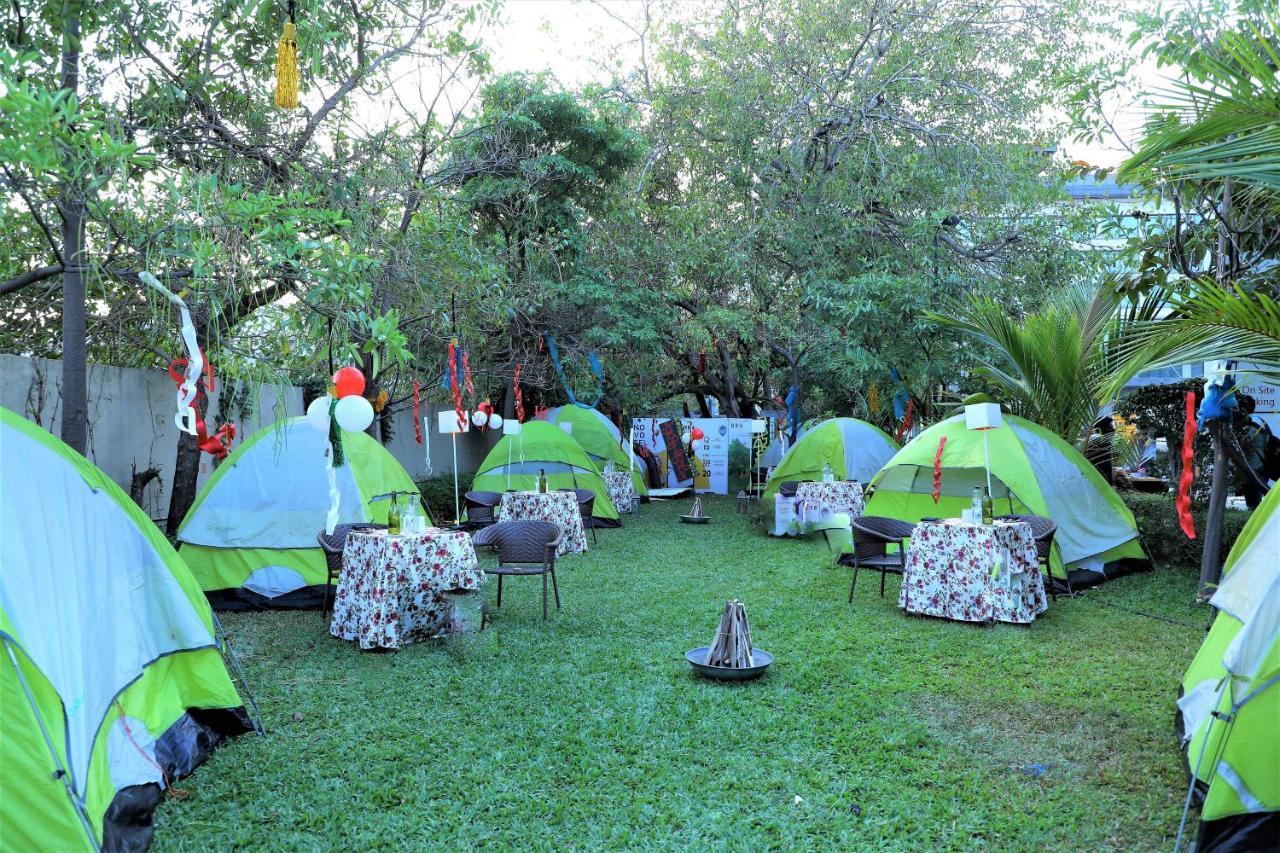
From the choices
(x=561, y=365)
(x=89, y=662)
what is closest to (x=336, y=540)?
(x=89, y=662)

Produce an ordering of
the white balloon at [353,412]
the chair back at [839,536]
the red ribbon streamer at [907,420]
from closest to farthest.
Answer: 1. the white balloon at [353,412]
2. the chair back at [839,536]
3. the red ribbon streamer at [907,420]

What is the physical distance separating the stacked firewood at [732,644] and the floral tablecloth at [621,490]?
8614mm

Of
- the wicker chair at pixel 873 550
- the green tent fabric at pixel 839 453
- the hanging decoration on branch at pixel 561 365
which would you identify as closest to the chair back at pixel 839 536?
the wicker chair at pixel 873 550

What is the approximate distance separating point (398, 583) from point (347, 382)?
1755 millimetres

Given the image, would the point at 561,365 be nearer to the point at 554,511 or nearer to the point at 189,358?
the point at 554,511

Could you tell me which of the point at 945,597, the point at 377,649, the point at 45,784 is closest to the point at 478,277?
the point at 377,649

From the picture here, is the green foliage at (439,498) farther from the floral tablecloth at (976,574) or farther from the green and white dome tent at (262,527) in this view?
the floral tablecloth at (976,574)

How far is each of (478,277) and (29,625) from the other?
627 centimetres

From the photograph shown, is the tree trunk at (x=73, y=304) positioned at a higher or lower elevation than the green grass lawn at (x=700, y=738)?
higher

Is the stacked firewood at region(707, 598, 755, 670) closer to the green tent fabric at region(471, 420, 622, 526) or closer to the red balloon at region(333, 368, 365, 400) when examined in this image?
the red balloon at region(333, 368, 365, 400)

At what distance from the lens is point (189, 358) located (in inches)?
148

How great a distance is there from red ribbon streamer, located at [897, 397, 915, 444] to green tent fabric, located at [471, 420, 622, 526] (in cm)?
436

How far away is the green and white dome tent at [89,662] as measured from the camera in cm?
263

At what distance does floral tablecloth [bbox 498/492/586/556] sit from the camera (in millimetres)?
9797
